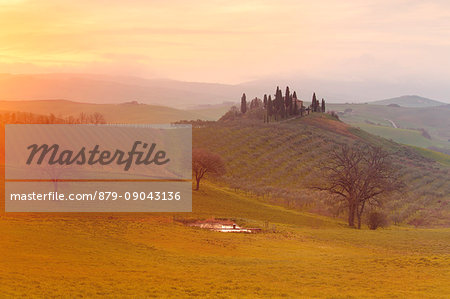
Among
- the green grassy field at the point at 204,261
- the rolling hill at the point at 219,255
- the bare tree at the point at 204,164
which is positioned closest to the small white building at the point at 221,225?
the rolling hill at the point at 219,255

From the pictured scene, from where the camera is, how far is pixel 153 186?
77.3 metres

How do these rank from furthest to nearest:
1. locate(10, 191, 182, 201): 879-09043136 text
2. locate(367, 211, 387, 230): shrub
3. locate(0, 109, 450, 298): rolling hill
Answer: locate(367, 211, 387, 230): shrub, locate(10, 191, 182, 201): 879-09043136 text, locate(0, 109, 450, 298): rolling hill

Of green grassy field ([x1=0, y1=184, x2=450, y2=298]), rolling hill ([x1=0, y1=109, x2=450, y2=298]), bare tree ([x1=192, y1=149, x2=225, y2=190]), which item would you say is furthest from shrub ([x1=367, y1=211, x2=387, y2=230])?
bare tree ([x1=192, y1=149, x2=225, y2=190])

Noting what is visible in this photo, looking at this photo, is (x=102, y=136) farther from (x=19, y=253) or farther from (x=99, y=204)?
(x=19, y=253)

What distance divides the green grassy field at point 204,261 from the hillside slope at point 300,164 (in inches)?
1261

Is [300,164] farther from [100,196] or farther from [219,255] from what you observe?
[219,255]

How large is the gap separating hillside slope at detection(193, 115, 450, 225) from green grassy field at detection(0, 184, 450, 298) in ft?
105

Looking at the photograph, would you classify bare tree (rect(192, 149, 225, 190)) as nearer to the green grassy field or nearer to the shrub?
the green grassy field

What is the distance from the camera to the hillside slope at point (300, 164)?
88863 millimetres

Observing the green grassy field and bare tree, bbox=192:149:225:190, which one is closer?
the green grassy field

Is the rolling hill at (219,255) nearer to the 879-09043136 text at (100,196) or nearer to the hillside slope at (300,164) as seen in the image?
the hillside slope at (300,164)

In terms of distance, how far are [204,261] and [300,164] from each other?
98.5 m

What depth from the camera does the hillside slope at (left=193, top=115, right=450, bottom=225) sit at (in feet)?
292

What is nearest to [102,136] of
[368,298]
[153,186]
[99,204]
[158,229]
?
[153,186]
